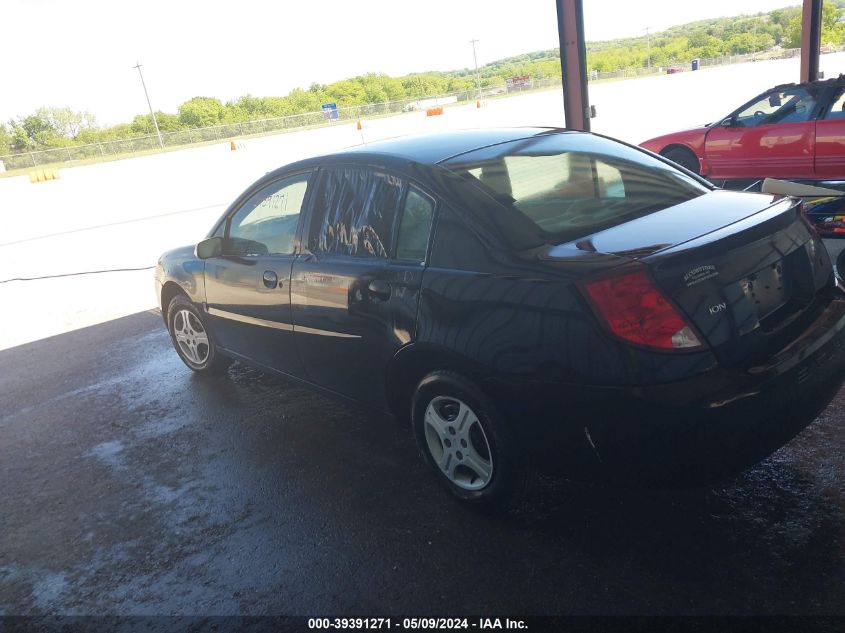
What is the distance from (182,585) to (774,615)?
229 cm

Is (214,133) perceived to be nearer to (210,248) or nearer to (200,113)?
(200,113)

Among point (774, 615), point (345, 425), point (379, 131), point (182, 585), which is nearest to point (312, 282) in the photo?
point (345, 425)

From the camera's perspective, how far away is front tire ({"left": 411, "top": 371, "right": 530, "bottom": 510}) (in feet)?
9.48

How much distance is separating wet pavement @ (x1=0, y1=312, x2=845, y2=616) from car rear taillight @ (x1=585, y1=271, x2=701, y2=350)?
0.88m

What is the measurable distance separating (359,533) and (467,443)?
2.10 feet

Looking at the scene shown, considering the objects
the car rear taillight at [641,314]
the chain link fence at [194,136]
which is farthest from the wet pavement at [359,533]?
the chain link fence at [194,136]

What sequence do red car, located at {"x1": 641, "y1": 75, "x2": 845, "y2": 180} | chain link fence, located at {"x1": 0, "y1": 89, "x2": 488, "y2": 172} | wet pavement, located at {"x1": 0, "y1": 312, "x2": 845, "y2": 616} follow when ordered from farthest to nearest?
chain link fence, located at {"x1": 0, "y1": 89, "x2": 488, "y2": 172}, red car, located at {"x1": 641, "y1": 75, "x2": 845, "y2": 180}, wet pavement, located at {"x1": 0, "y1": 312, "x2": 845, "y2": 616}

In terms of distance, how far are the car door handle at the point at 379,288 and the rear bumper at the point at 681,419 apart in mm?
785

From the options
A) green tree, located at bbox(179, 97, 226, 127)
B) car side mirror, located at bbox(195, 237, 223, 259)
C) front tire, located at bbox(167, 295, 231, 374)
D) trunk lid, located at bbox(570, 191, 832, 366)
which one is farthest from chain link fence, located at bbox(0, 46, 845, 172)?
trunk lid, located at bbox(570, 191, 832, 366)

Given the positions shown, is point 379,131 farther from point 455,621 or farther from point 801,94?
point 455,621

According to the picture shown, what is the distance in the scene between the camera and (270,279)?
4.09 m

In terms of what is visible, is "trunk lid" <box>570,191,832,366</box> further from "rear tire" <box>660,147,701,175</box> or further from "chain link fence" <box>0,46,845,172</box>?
"chain link fence" <box>0,46,845,172</box>

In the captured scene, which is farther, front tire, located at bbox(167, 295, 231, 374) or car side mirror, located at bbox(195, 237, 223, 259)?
front tire, located at bbox(167, 295, 231, 374)

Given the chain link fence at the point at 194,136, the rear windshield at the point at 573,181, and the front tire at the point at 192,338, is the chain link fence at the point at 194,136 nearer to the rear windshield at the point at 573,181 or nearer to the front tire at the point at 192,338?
the front tire at the point at 192,338
